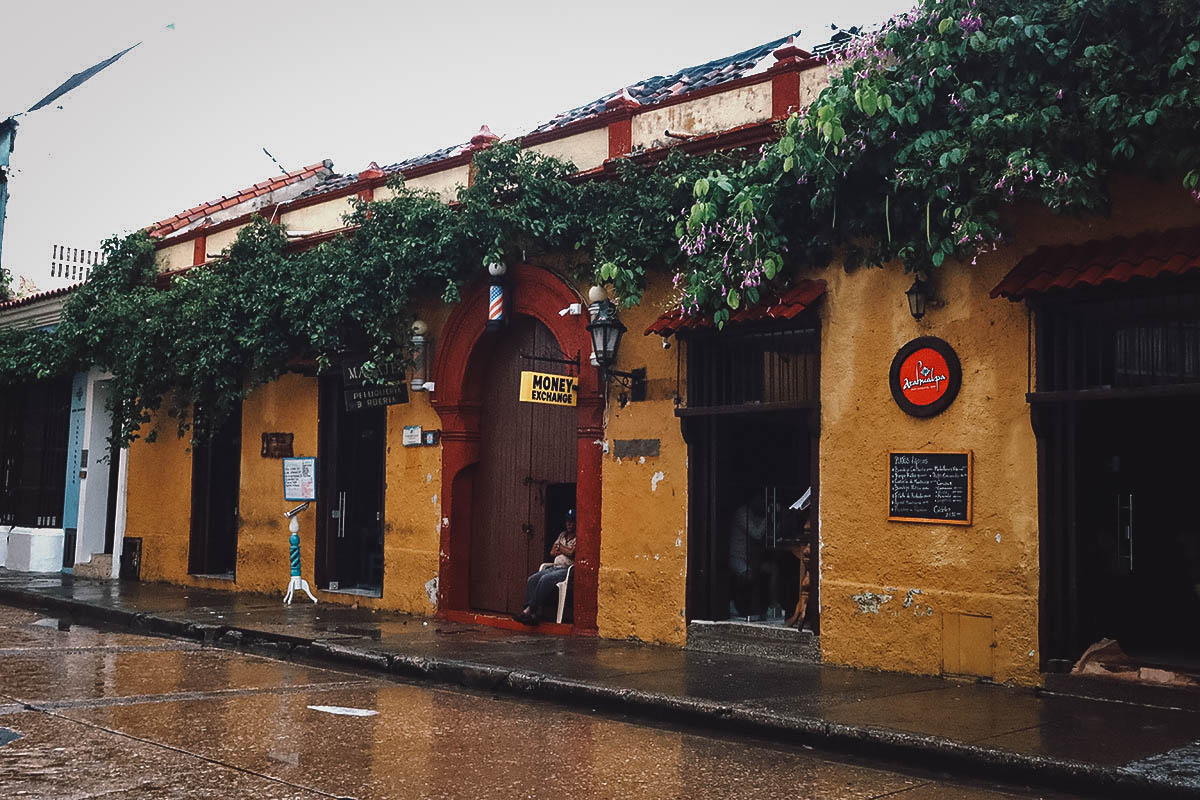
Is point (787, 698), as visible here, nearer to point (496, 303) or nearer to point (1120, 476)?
point (1120, 476)

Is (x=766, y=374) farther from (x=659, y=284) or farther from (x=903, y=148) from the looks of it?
(x=903, y=148)

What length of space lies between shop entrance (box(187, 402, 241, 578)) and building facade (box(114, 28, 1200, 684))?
0.86 metres

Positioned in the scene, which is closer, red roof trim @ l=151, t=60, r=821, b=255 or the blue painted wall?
red roof trim @ l=151, t=60, r=821, b=255

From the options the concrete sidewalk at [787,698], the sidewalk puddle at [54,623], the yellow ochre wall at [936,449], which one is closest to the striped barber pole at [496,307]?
the concrete sidewalk at [787,698]

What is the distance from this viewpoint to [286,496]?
621 inches

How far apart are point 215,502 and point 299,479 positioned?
2786mm

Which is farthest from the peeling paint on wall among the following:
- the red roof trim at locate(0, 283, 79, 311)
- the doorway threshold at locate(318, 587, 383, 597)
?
the red roof trim at locate(0, 283, 79, 311)

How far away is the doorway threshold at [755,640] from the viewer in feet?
34.0

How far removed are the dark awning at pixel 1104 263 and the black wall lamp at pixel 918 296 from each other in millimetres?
681

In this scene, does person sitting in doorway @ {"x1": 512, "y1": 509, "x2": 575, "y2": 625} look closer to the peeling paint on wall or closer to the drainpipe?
Result: the peeling paint on wall

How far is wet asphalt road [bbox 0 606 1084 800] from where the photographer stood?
18.6ft

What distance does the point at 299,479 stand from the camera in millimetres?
15594

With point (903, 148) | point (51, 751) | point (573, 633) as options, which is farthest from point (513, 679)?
point (903, 148)

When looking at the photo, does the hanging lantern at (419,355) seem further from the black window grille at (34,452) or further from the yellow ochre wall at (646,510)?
the black window grille at (34,452)
